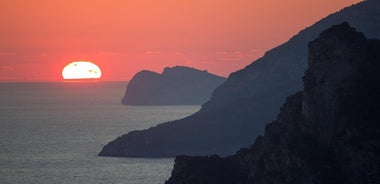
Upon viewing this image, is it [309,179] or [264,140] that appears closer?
[309,179]

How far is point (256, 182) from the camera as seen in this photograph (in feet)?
421

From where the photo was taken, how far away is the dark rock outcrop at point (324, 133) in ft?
400

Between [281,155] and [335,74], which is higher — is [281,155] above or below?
below

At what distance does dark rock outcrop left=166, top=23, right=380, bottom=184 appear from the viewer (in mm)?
121875

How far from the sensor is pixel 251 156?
13425 cm

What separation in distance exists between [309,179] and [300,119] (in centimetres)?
1211

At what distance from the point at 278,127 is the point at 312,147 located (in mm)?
7193

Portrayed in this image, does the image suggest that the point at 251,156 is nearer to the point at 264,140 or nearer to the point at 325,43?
the point at 264,140

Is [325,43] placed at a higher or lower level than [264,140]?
higher

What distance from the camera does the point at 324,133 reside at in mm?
128375

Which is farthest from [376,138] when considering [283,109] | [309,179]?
[283,109]

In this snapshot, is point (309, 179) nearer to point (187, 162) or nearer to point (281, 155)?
point (281, 155)

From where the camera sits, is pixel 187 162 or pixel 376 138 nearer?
pixel 376 138

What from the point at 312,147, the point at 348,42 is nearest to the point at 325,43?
the point at 348,42
